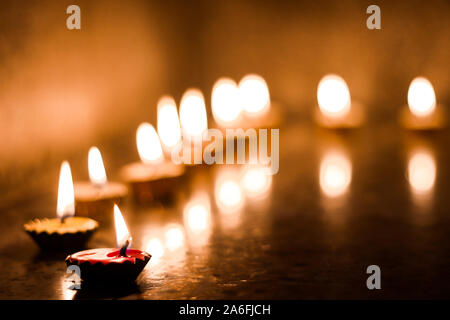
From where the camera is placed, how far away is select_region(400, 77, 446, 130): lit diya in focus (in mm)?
3014

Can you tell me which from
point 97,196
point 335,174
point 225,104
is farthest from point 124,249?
point 225,104

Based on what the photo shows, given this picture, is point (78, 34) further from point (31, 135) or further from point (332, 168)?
point (332, 168)

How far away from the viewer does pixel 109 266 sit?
3.29 ft

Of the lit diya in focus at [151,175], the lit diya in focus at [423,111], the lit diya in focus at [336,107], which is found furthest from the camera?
the lit diya in focus at [336,107]

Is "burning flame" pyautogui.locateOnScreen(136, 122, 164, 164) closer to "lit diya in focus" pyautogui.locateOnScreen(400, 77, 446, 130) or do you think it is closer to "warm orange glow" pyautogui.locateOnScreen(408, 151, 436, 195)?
"warm orange glow" pyautogui.locateOnScreen(408, 151, 436, 195)

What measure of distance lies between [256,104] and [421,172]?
5.09ft

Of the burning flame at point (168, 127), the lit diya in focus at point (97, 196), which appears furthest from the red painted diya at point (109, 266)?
the burning flame at point (168, 127)

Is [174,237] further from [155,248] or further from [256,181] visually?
[256,181]

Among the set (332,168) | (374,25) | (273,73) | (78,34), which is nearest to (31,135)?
(78,34)

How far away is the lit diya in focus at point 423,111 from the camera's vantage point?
3014 mm

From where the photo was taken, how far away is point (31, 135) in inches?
75.6

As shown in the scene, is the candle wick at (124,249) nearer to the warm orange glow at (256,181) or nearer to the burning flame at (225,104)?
the warm orange glow at (256,181)

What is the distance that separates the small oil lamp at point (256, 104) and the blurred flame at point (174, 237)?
154cm
